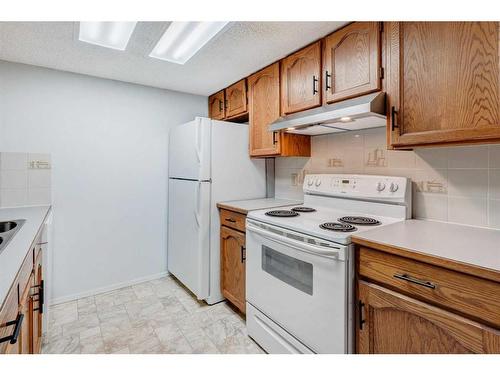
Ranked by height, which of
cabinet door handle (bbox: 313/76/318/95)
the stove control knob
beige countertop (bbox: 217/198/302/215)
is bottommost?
beige countertop (bbox: 217/198/302/215)

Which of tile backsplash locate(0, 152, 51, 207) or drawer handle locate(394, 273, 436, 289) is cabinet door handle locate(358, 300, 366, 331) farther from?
tile backsplash locate(0, 152, 51, 207)

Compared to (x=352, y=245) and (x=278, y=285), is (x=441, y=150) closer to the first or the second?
(x=352, y=245)

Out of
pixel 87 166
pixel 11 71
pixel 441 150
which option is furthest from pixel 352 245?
pixel 11 71

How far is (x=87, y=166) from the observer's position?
97.3 inches

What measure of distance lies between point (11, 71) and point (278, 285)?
2608 mm

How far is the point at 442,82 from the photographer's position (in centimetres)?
123

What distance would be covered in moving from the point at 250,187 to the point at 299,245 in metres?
1.20

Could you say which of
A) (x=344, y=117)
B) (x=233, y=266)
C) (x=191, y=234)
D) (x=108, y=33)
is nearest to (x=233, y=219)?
(x=233, y=266)

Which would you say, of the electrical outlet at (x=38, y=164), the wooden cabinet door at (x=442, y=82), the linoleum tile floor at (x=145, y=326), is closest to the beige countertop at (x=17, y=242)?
the electrical outlet at (x=38, y=164)

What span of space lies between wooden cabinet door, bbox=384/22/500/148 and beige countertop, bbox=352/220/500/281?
430 millimetres

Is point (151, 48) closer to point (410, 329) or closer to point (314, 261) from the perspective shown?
point (314, 261)

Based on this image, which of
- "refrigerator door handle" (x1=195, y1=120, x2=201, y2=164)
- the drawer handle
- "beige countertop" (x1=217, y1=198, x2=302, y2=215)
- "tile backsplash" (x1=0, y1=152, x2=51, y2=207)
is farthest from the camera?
"refrigerator door handle" (x1=195, y1=120, x2=201, y2=164)

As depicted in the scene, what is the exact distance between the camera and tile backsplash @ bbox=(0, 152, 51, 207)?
2129 mm

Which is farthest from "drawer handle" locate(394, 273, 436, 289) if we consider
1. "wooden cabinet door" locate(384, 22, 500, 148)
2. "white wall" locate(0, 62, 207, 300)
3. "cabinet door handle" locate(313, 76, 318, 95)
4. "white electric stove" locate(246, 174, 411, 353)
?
"white wall" locate(0, 62, 207, 300)
